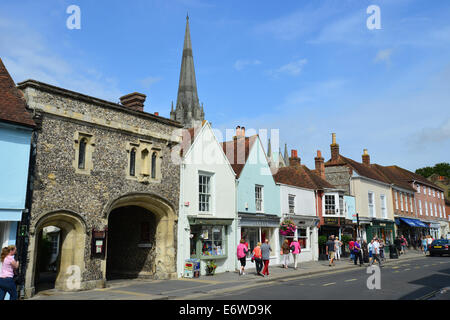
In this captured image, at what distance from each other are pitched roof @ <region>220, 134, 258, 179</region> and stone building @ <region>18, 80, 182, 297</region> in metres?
5.72

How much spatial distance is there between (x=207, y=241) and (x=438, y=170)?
63.7 metres

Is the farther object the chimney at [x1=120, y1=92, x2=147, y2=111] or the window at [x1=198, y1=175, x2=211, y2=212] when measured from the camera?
the window at [x1=198, y1=175, x2=211, y2=212]

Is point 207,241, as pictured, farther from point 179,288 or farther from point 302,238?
point 302,238

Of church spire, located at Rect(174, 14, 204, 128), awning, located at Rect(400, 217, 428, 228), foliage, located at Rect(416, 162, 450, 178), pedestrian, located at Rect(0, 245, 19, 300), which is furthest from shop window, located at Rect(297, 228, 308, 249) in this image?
church spire, located at Rect(174, 14, 204, 128)

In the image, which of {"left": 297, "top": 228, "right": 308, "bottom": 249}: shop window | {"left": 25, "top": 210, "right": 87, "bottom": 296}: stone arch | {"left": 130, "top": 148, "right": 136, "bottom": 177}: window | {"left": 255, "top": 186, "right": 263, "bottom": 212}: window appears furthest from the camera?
{"left": 297, "top": 228, "right": 308, "bottom": 249}: shop window

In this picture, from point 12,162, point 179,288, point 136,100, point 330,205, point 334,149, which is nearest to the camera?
point 12,162

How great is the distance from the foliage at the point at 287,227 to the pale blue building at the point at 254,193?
0.33 meters

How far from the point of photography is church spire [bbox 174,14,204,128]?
79.8m

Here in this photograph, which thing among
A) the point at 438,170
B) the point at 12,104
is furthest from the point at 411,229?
the point at 12,104

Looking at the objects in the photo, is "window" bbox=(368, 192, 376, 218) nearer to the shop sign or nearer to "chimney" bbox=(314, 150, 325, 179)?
"chimney" bbox=(314, 150, 325, 179)

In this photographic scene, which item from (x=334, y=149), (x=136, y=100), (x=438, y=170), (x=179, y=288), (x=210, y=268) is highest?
(x=438, y=170)

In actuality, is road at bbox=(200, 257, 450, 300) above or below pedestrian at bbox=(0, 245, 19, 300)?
below

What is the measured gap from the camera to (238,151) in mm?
24641
